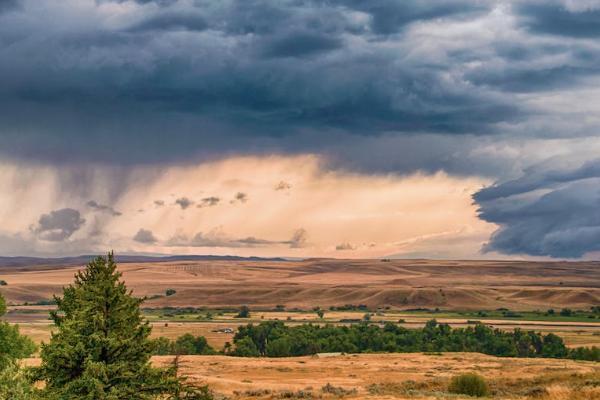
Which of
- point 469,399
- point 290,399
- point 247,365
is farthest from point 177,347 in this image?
point 469,399

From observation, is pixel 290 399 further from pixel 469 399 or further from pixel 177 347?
pixel 177 347

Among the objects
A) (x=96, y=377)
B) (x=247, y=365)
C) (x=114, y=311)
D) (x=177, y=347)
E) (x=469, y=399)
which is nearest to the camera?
(x=96, y=377)

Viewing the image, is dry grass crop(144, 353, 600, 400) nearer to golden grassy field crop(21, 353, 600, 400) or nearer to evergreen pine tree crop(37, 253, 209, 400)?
golden grassy field crop(21, 353, 600, 400)

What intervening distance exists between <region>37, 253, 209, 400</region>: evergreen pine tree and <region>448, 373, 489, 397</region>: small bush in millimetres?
36871

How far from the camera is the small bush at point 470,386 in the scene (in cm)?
6146

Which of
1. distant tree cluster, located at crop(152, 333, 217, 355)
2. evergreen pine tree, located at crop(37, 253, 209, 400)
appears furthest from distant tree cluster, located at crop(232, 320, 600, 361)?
evergreen pine tree, located at crop(37, 253, 209, 400)

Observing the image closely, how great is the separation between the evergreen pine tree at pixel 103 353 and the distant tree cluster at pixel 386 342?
350 feet

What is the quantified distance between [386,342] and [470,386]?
263ft

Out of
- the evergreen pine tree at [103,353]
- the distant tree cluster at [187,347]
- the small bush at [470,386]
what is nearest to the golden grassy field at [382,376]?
the small bush at [470,386]

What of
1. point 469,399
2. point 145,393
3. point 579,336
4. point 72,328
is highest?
point 72,328

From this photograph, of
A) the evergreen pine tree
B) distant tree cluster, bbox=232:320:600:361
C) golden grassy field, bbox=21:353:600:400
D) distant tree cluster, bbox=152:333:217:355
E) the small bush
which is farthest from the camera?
distant tree cluster, bbox=232:320:600:361

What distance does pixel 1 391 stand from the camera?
2609 centimetres

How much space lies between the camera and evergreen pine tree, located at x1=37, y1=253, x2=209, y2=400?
27.9m

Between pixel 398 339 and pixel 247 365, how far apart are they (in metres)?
51.6
